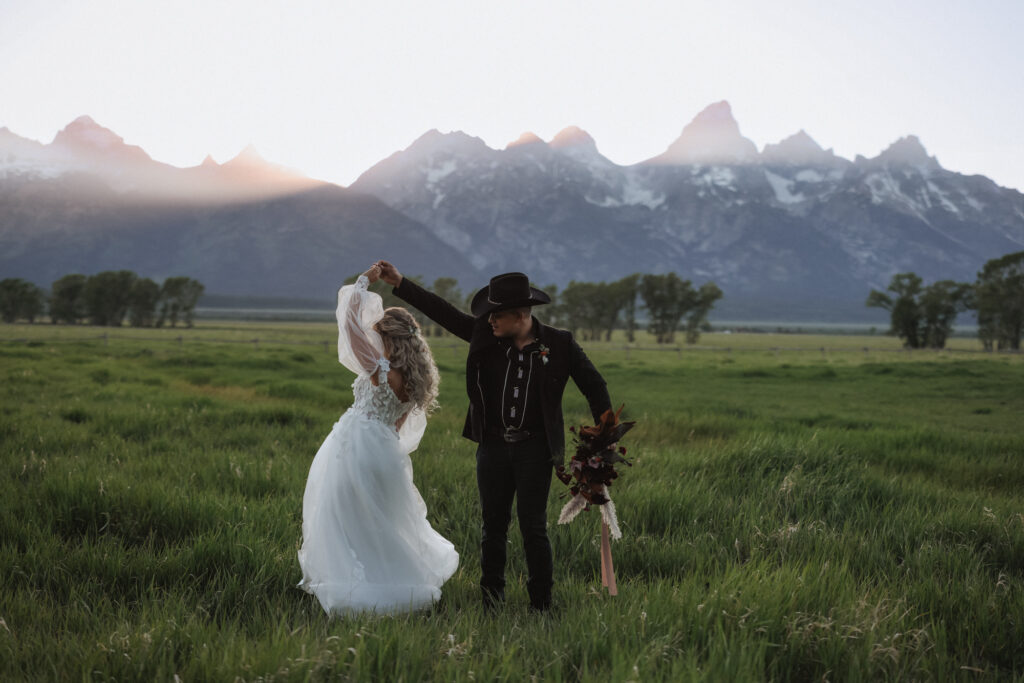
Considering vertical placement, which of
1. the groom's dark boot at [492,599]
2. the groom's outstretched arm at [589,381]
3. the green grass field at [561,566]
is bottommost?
the groom's dark boot at [492,599]

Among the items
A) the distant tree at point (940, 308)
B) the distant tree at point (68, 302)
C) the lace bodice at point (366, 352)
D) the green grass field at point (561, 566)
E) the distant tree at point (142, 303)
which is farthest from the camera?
the distant tree at point (142, 303)

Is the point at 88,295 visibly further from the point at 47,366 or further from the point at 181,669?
the point at 181,669

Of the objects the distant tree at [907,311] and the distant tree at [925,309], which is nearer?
the distant tree at [925,309]

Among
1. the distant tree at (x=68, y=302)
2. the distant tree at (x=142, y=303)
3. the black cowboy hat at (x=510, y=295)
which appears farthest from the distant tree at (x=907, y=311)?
the distant tree at (x=68, y=302)

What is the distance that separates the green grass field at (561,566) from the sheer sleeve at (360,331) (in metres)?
1.72

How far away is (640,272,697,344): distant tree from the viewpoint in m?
100

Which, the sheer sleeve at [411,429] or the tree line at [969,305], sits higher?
the tree line at [969,305]

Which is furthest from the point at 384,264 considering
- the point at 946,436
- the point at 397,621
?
the point at 946,436

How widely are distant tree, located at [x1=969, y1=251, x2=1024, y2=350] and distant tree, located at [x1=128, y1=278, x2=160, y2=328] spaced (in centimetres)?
12418

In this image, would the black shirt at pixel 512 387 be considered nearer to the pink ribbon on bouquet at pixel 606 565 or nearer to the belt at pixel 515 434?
the belt at pixel 515 434

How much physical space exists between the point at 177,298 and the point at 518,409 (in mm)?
130796

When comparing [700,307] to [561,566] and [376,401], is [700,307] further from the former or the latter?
[376,401]

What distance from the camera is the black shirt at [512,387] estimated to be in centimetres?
473

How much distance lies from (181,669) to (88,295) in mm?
132131
